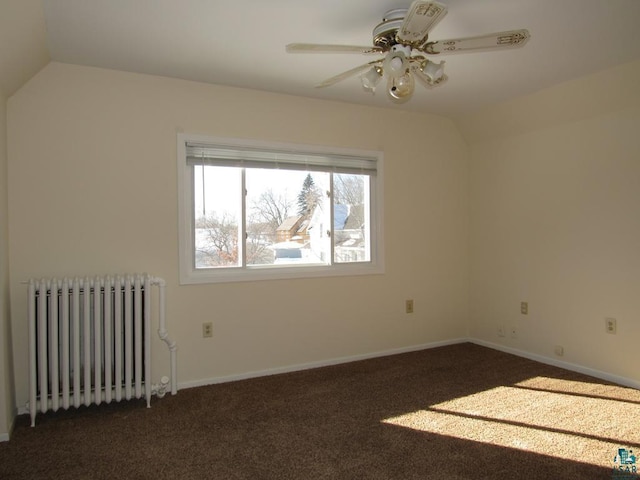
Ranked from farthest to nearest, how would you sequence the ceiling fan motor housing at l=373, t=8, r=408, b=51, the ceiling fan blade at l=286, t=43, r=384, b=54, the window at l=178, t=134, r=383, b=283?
the window at l=178, t=134, r=383, b=283 → the ceiling fan motor housing at l=373, t=8, r=408, b=51 → the ceiling fan blade at l=286, t=43, r=384, b=54

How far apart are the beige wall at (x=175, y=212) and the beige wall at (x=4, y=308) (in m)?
0.07

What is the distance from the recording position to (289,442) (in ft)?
7.67

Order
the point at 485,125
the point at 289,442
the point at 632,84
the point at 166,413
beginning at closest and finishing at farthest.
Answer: the point at 289,442, the point at 166,413, the point at 632,84, the point at 485,125

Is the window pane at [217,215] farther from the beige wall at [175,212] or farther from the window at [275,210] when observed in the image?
the beige wall at [175,212]

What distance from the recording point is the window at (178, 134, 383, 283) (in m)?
3.27

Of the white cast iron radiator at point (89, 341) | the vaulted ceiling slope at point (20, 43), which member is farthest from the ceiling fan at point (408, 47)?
the white cast iron radiator at point (89, 341)

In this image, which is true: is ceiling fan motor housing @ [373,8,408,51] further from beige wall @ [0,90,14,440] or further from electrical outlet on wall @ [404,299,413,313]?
electrical outlet on wall @ [404,299,413,313]

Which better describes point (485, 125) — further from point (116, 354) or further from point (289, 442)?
point (116, 354)

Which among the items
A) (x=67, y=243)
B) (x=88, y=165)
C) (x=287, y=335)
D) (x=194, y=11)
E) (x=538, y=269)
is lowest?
(x=287, y=335)

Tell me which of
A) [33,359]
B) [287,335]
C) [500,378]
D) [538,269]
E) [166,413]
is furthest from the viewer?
[538,269]

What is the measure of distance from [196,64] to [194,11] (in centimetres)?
72

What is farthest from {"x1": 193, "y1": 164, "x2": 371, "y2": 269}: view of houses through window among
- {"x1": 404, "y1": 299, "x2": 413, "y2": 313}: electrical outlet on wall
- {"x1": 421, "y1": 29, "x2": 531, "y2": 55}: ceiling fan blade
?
{"x1": 421, "y1": 29, "x2": 531, "y2": 55}: ceiling fan blade

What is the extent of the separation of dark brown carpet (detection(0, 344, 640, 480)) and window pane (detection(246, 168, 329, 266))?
3.34 feet

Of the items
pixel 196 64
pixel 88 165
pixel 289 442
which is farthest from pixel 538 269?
pixel 88 165
